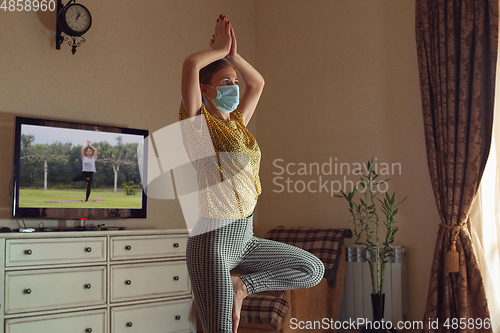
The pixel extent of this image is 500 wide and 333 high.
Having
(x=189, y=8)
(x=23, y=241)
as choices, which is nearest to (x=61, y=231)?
(x=23, y=241)

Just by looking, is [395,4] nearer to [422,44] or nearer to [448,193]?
[422,44]

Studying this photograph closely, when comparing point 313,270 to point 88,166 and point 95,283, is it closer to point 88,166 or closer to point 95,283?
point 95,283

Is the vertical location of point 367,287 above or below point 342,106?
below

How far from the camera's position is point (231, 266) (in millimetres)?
1527

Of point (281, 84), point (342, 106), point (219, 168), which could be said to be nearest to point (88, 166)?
point (281, 84)

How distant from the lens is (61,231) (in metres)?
3.21

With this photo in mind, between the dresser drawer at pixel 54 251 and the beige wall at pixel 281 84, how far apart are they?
0.45 metres

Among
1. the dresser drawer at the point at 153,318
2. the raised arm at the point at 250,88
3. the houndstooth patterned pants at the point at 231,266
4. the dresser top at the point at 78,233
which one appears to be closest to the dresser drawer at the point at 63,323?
the dresser drawer at the point at 153,318

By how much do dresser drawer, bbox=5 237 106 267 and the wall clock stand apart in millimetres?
1547

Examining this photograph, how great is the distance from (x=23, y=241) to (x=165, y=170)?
57.3 inches

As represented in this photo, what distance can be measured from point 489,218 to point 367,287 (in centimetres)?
110

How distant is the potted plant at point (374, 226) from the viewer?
355 centimetres

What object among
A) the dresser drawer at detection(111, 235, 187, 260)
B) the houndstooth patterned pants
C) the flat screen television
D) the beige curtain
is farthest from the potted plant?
the houndstooth patterned pants

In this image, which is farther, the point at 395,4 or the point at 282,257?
the point at 395,4
